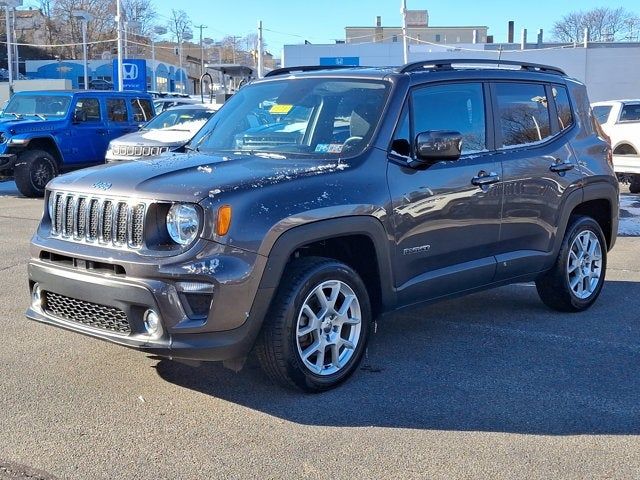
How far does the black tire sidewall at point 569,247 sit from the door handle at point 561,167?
52cm

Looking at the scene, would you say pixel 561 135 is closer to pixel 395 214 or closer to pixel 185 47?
pixel 395 214

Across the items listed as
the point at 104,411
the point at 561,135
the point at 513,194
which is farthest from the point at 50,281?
the point at 561,135

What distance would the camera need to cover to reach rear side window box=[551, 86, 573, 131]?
247 inches

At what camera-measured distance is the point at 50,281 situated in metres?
4.44

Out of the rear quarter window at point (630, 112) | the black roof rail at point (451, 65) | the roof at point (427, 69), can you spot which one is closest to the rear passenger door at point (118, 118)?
the rear quarter window at point (630, 112)

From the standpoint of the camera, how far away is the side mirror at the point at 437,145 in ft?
15.7

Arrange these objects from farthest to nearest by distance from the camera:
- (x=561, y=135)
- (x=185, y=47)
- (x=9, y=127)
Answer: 1. (x=185, y=47)
2. (x=9, y=127)
3. (x=561, y=135)

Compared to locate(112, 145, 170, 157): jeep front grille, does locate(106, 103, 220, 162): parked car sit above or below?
above

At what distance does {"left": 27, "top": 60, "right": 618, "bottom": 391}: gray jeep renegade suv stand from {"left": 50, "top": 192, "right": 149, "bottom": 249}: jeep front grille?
0.01m

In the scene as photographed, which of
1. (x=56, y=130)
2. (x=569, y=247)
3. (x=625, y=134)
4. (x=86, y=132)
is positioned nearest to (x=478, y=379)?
(x=569, y=247)

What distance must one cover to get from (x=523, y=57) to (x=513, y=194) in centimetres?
3770

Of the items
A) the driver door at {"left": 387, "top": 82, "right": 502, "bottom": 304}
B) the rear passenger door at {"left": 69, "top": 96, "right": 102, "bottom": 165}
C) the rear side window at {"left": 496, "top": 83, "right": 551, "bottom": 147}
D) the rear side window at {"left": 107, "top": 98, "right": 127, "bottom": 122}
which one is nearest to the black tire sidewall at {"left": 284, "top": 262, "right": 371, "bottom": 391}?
the driver door at {"left": 387, "top": 82, "right": 502, "bottom": 304}

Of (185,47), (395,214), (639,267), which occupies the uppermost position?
(185,47)

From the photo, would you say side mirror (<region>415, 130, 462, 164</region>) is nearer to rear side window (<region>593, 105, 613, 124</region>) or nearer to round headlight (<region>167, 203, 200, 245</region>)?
round headlight (<region>167, 203, 200, 245</region>)
